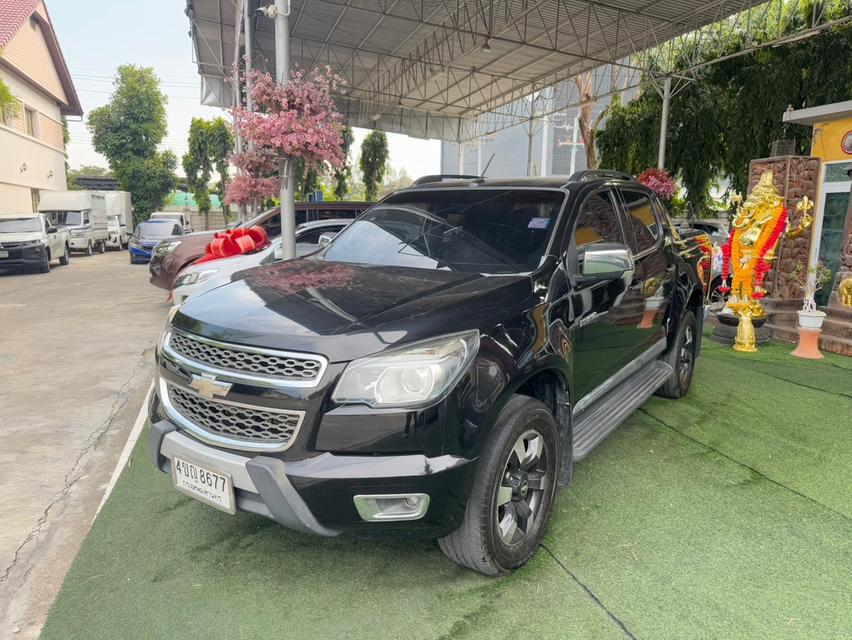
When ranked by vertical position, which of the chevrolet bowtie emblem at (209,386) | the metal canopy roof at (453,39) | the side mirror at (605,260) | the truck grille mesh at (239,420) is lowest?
the truck grille mesh at (239,420)

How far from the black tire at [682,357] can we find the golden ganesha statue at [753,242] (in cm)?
221

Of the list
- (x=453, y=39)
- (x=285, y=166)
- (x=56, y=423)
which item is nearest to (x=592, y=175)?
(x=56, y=423)

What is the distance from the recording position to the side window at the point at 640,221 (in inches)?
155

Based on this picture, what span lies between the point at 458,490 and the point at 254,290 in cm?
132

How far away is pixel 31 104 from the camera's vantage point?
26016mm

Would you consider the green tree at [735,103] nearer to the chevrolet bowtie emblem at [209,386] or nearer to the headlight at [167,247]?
the headlight at [167,247]

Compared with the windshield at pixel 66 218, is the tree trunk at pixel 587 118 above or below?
above

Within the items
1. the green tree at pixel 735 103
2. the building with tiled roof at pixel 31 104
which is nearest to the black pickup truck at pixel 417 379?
the green tree at pixel 735 103

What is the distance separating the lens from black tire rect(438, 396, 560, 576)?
233 centimetres

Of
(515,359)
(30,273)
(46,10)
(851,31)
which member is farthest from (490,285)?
(46,10)

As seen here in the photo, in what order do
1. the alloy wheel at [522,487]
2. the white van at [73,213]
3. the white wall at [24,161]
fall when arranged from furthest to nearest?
the white van at [73,213] < the white wall at [24,161] < the alloy wheel at [522,487]

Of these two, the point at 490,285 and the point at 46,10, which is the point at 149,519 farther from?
the point at 46,10

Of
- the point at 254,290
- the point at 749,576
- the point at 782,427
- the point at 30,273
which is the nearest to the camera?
the point at 749,576

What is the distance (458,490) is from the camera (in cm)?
221
